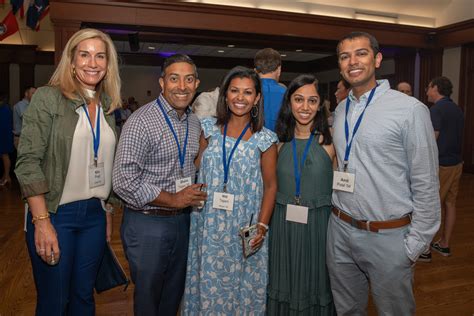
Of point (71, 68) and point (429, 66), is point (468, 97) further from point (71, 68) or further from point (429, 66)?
point (71, 68)

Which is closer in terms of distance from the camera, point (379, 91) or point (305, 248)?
point (379, 91)

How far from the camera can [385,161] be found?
1.74 meters

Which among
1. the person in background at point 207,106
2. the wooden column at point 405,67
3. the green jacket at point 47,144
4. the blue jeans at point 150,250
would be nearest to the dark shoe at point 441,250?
the person in background at point 207,106

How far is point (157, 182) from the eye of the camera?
71.3 inches

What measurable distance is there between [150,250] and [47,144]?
650mm

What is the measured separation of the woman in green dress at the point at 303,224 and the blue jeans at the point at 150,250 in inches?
20.9

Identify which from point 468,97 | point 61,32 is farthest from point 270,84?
point 468,97

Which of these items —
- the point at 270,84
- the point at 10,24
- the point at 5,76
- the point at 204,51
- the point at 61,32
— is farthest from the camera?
the point at 204,51

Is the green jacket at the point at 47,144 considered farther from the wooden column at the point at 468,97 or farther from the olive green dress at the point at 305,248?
the wooden column at the point at 468,97

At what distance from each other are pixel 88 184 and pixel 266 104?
4.63 ft

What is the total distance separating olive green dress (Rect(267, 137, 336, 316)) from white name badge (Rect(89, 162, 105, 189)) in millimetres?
911

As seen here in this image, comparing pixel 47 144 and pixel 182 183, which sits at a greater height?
pixel 47 144

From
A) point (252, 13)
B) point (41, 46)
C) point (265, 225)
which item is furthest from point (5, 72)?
point (265, 225)

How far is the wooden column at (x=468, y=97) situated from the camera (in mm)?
8820
